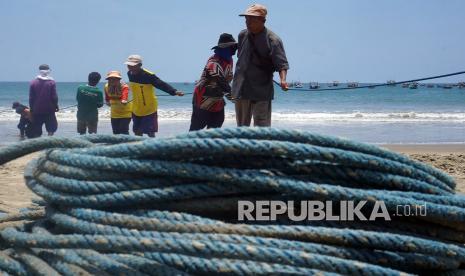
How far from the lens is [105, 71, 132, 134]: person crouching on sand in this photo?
264 inches

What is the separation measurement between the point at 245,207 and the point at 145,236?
274mm

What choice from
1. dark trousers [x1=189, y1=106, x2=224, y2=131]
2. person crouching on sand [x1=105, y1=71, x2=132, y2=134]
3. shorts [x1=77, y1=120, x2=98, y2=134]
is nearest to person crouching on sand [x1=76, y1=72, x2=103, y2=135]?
shorts [x1=77, y1=120, x2=98, y2=134]

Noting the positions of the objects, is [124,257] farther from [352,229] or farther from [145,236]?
[352,229]

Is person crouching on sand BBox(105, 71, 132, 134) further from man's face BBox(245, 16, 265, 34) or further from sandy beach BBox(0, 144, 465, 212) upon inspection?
man's face BBox(245, 16, 265, 34)

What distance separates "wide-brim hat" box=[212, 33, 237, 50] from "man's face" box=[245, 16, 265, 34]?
0.38 meters

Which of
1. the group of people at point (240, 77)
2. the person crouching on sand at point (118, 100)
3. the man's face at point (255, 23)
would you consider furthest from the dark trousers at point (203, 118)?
the person crouching on sand at point (118, 100)

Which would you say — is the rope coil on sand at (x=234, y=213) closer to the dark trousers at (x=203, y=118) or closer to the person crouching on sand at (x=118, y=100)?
the dark trousers at (x=203, y=118)

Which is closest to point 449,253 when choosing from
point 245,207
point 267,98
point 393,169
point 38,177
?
point 393,169

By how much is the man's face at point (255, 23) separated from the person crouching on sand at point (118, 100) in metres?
2.75

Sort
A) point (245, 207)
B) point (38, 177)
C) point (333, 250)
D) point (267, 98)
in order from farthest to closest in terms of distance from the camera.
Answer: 1. point (267, 98)
2. point (38, 177)
3. point (245, 207)
4. point (333, 250)

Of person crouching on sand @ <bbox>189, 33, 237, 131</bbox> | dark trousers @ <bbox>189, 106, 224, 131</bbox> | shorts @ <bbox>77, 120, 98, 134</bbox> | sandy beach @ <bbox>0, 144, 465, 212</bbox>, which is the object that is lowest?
sandy beach @ <bbox>0, 144, 465, 212</bbox>

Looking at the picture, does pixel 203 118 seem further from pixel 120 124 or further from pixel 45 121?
pixel 45 121

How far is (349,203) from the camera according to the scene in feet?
4.60

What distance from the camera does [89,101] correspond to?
7.44 m
